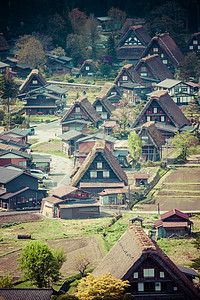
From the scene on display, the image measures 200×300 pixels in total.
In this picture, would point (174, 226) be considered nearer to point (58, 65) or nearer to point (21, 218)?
point (21, 218)

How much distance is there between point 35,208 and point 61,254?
Answer: 2061 cm

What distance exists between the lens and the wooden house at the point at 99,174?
65438 mm

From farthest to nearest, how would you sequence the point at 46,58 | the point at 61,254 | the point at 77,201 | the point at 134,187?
the point at 46,58
the point at 134,187
the point at 77,201
the point at 61,254

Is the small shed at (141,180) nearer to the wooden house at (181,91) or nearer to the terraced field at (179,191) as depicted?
the terraced field at (179,191)

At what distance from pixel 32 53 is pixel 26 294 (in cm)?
7992

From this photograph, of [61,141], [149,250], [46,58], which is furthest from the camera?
[46,58]

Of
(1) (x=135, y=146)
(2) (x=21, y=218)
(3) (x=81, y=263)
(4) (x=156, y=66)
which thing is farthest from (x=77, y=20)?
(3) (x=81, y=263)

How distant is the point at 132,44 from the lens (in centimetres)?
11562

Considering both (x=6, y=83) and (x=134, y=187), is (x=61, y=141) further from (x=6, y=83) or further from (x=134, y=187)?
(x=134, y=187)

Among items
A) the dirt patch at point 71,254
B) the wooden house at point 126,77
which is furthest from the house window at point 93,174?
the wooden house at point 126,77

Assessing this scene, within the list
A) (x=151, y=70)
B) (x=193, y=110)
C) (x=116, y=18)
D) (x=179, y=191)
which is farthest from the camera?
(x=116, y=18)

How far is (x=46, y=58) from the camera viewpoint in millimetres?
113062

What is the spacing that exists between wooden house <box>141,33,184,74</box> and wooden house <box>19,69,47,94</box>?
19768 mm

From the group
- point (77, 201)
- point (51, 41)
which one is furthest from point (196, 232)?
point (51, 41)
